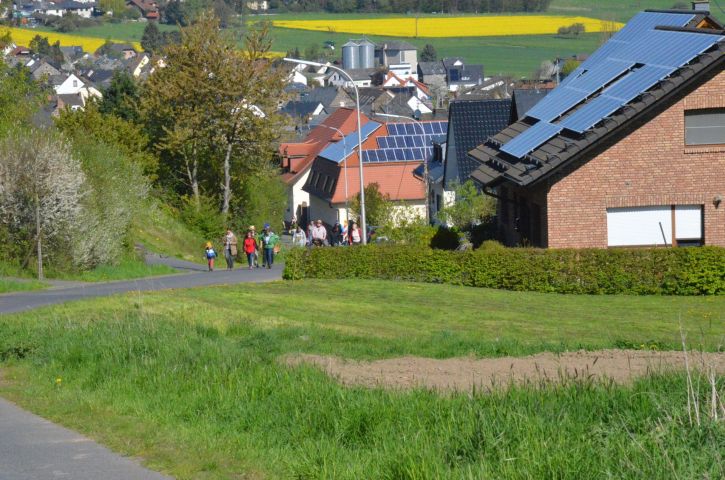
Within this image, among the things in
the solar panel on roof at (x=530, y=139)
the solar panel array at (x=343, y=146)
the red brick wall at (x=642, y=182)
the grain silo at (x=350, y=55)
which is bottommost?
the red brick wall at (x=642, y=182)

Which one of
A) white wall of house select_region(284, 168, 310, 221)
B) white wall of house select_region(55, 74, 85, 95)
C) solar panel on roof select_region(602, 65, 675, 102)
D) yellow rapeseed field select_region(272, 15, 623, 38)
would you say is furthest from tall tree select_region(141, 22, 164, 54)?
solar panel on roof select_region(602, 65, 675, 102)

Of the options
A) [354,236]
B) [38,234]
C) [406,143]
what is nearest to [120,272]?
[38,234]

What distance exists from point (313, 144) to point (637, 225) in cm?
5743

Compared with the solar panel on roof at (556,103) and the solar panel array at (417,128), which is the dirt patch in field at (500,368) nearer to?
the solar panel on roof at (556,103)

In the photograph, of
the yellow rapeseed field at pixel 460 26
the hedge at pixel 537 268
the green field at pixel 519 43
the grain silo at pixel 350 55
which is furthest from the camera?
the yellow rapeseed field at pixel 460 26

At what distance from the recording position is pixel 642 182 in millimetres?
30734

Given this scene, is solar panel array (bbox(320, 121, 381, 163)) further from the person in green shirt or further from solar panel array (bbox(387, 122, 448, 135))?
the person in green shirt

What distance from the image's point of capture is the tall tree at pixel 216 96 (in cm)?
5422

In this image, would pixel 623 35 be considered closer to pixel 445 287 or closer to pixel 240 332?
pixel 445 287

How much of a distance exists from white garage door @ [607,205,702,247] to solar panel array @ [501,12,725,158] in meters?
2.77

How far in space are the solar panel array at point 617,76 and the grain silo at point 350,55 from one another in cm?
13561

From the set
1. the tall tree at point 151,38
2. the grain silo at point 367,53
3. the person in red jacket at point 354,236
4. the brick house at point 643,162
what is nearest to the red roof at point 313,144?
the person in red jacket at point 354,236

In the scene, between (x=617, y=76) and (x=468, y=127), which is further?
(x=468, y=127)

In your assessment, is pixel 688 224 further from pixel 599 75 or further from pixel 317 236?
pixel 317 236
